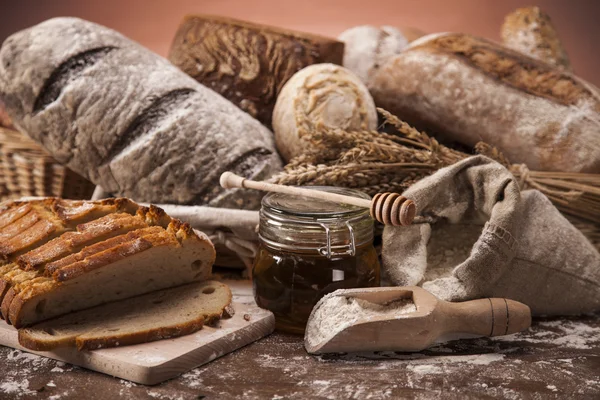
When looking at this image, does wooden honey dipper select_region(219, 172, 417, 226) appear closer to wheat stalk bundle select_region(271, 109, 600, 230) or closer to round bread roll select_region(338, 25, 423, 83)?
wheat stalk bundle select_region(271, 109, 600, 230)

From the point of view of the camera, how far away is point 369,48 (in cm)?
298

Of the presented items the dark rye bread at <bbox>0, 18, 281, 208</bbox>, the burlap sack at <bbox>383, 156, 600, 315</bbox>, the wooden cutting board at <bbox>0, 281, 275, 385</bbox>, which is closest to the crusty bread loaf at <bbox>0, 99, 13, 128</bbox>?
the dark rye bread at <bbox>0, 18, 281, 208</bbox>

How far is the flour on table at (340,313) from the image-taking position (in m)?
1.64

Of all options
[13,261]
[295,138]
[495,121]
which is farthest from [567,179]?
[13,261]

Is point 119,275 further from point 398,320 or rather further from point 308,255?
point 398,320

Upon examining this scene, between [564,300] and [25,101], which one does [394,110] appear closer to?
[564,300]

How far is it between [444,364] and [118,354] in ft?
2.57

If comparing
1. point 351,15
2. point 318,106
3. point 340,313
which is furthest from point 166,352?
point 351,15

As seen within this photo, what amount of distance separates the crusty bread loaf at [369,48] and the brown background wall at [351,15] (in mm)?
1013

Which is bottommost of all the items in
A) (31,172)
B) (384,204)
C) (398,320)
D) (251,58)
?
(31,172)

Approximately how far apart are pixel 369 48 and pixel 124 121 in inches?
46.9

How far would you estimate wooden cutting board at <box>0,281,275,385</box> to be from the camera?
152 cm

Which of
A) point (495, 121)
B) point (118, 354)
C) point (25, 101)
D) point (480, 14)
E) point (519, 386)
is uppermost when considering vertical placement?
point (480, 14)

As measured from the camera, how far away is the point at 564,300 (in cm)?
201
